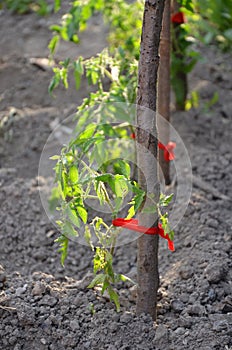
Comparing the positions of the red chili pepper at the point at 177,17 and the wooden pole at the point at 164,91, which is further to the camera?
the red chili pepper at the point at 177,17

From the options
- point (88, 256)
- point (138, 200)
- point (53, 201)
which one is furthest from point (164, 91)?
point (138, 200)

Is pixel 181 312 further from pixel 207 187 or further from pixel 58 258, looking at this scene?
pixel 207 187

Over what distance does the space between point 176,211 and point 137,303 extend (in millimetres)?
856

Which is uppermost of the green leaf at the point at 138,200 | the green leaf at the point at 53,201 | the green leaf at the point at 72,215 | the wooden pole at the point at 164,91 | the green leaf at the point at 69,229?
the green leaf at the point at 138,200

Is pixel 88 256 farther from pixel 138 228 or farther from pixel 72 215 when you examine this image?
pixel 72 215

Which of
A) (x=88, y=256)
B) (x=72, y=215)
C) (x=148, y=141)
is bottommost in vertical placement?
(x=88, y=256)

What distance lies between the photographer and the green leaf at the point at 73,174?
93.0 inches

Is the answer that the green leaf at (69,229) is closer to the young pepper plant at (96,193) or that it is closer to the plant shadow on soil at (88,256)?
the young pepper plant at (96,193)

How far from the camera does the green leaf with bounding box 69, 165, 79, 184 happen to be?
2361 mm

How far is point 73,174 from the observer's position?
2.36 meters

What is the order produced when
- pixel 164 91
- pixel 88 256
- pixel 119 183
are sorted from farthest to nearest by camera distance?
1. pixel 164 91
2. pixel 88 256
3. pixel 119 183

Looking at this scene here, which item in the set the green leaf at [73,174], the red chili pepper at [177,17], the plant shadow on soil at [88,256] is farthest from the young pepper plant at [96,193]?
the red chili pepper at [177,17]

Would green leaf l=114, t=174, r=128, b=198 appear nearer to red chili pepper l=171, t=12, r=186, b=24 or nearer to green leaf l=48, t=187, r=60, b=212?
green leaf l=48, t=187, r=60, b=212

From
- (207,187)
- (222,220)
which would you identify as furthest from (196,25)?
(222,220)
